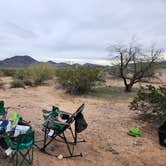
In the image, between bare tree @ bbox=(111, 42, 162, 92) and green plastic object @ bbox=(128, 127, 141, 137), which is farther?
bare tree @ bbox=(111, 42, 162, 92)

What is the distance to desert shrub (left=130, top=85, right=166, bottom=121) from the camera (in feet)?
21.7

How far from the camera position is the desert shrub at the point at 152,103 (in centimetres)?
663

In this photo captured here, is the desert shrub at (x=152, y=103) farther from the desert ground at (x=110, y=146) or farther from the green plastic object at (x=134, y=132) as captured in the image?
the green plastic object at (x=134, y=132)

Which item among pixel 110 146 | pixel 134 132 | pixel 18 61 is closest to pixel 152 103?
pixel 134 132

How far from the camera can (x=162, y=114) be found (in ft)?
21.5

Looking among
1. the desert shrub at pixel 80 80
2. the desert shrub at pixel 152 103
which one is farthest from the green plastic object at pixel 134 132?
the desert shrub at pixel 80 80

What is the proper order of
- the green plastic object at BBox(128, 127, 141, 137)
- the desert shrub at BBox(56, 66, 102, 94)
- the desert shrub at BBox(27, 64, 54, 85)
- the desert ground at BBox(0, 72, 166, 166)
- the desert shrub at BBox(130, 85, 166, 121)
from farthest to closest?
1. the desert shrub at BBox(27, 64, 54, 85)
2. the desert shrub at BBox(56, 66, 102, 94)
3. the desert shrub at BBox(130, 85, 166, 121)
4. the green plastic object at BBox(128, 127, 141, 137)
5. the desert ground at BBox(0, 72, 166, 166)

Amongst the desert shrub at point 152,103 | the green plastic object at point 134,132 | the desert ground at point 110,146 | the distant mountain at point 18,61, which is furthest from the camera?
the distant mountain at point 18,61

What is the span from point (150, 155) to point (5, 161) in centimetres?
277

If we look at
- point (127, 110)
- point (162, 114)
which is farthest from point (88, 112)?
point (162, 114)

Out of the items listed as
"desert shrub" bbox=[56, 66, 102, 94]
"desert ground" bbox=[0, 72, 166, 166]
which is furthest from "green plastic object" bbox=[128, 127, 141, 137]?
"desert shrub" bbox=[56, 66, 102, 94]

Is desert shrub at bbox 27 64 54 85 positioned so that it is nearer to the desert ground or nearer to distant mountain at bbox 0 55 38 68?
the desert ground

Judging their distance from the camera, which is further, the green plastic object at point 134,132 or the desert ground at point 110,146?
the green plastic object at point 134,132

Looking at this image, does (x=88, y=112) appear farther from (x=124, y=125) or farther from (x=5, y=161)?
(x=5, y=161)
